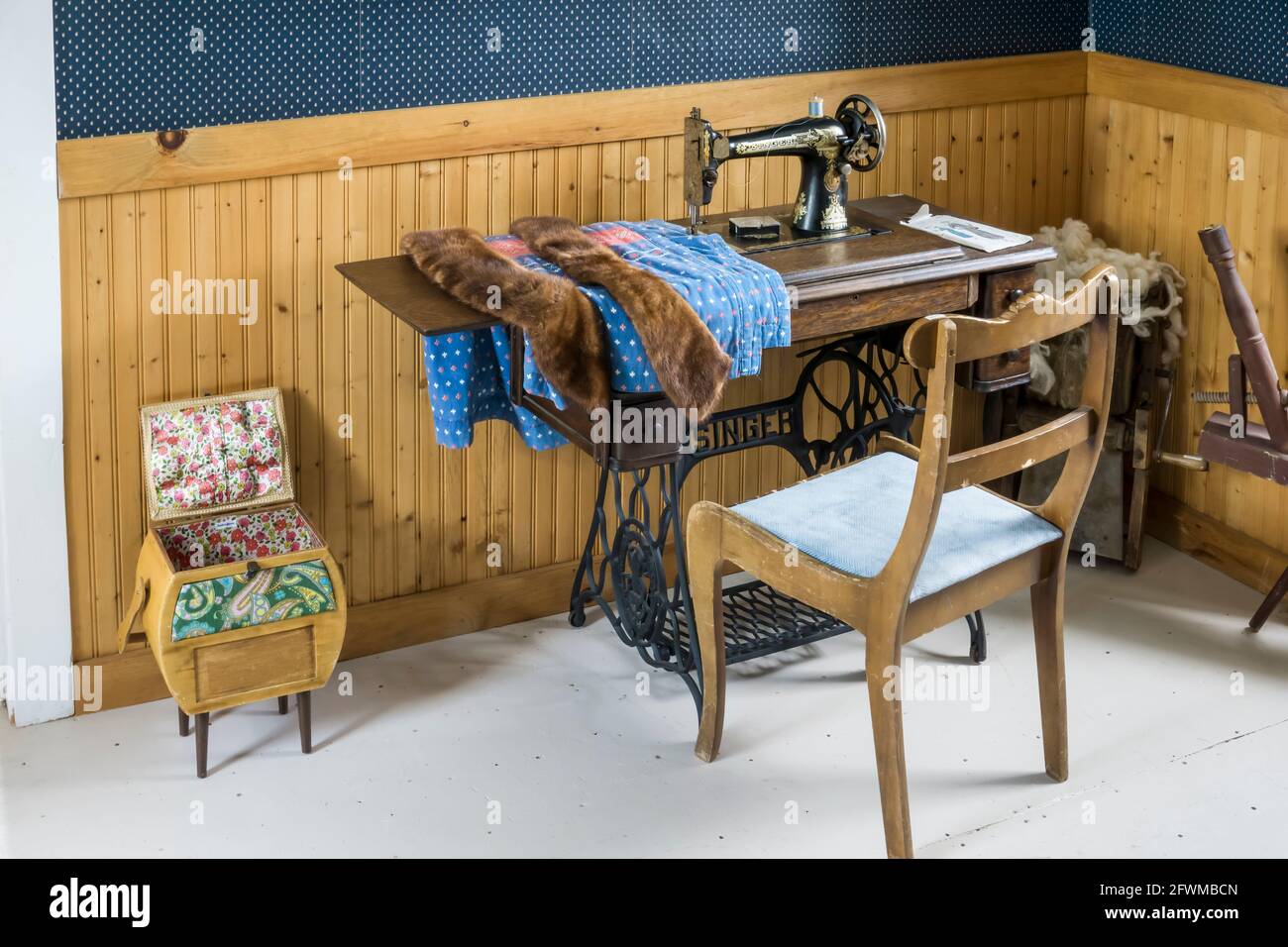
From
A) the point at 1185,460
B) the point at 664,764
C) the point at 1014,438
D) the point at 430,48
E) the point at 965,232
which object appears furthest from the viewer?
the point at 1185,460

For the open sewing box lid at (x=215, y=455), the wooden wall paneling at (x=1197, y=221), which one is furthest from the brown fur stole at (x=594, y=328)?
the wooden wall paneling at (x=1197, y=221)

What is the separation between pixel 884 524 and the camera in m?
2.93

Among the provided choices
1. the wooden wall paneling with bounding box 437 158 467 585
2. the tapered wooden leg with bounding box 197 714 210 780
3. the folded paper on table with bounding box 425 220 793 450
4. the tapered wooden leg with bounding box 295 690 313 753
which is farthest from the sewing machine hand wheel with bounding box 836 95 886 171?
the tapered wooden leg with bounding box 197 714 210 780

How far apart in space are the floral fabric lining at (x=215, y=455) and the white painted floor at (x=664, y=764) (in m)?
0.48

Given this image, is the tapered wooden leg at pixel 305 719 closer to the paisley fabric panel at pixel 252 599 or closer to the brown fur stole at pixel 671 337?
the paisley fabric panel at pixel 252 599

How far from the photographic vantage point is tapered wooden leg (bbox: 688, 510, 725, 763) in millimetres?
3049

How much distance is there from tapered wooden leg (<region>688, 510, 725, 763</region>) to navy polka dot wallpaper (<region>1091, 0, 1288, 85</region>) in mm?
1842

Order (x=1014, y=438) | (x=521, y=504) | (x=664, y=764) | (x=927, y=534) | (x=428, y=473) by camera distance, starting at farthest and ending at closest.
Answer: (x=521, y=504) < (x=428, y=473) < (x=664, y=764) < (x=1014, y=438) < (x=927, y=534)

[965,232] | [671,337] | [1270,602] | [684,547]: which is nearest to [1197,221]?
[965,232]

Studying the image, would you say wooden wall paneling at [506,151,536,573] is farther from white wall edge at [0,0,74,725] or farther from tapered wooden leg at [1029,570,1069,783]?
tapered wooden leg at [1029,570,1069,783]

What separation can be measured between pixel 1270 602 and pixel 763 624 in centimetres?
118

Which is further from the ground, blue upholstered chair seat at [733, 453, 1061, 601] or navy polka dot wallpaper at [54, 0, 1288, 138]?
navy polka dot wallpaper at [54, 0, 1288, 138]

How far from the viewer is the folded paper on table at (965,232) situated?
11.4 ft

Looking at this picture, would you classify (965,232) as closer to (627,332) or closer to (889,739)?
(627,332)
